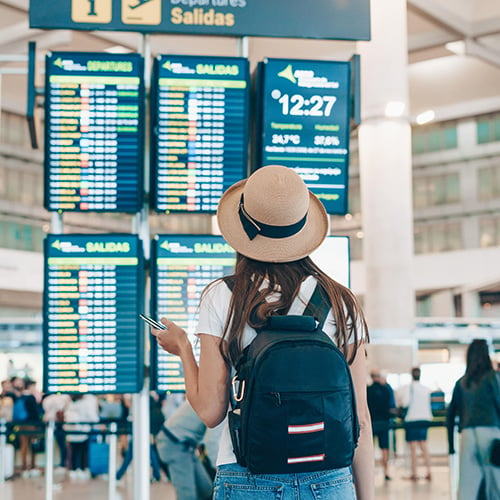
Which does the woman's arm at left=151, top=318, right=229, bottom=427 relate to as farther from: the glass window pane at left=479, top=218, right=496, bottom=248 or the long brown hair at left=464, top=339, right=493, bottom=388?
the glass window pane at left=479, top=218, right=496, bottom=248

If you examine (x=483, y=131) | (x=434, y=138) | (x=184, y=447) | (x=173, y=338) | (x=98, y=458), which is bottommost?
(x=98, y=458)

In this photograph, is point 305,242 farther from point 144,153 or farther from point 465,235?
point 465,235

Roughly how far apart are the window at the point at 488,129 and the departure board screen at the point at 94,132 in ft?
120

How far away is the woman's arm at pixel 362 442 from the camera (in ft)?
7.55

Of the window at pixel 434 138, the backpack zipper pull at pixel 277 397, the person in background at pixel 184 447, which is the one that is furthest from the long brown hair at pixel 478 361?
the window at pixel 434 138

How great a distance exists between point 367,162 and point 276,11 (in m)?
17.0

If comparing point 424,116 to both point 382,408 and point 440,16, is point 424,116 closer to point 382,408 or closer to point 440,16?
point 382,408

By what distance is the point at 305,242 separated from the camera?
230 cm

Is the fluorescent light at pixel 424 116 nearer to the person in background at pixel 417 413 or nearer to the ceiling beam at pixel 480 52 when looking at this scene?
the person in background at pixel 417 413

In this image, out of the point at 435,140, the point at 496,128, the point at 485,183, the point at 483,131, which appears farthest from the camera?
the point at 435,140

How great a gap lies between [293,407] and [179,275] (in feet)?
10.9

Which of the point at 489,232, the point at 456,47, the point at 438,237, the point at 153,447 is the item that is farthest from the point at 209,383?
the point at 438,237

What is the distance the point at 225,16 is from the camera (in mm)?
5406

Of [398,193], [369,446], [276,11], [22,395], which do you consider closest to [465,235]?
[398,193]
